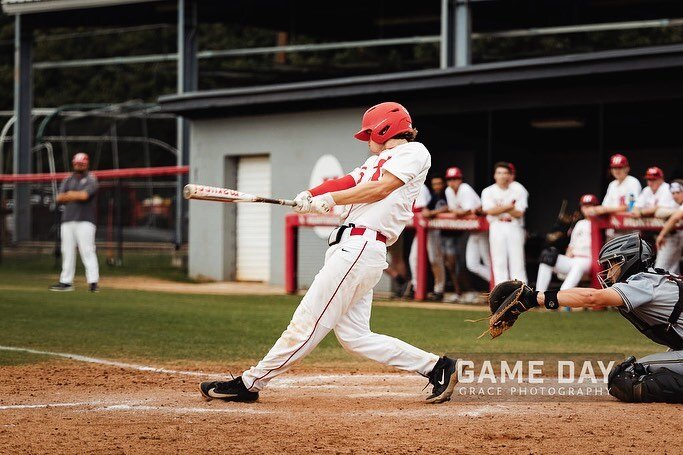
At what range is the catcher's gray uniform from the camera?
649cm

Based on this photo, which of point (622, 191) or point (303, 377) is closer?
point (303, 377)

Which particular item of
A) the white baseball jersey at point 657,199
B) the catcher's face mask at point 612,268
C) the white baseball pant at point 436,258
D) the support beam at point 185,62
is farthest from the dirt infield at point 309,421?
the support beam at point 185,62

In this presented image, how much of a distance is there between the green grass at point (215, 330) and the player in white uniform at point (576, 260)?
0.60m

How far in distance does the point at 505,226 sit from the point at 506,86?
10.5 feet

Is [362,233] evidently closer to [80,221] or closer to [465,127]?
[80,221]

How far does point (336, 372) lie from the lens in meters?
8.62

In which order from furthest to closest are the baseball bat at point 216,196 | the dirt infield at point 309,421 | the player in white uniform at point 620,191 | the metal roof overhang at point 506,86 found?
the metal roof overhang at point 506,86 < the player in white uniform at point 620,191 < the baseball bat at point 216,196 < the dirt infield at point 309,421

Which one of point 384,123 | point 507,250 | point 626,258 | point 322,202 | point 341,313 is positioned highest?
point 384,123

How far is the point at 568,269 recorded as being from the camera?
14.9 metres

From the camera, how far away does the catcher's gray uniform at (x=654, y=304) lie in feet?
21.3

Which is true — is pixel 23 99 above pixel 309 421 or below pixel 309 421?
above

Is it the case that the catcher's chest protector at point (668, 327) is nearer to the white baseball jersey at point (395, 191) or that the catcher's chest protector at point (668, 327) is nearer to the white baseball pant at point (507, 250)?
the white baseball jersey at point (395, 191)

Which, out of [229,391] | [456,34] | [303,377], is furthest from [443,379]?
[456,34]

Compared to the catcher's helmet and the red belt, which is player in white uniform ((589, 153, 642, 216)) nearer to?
the catcher's helmet
